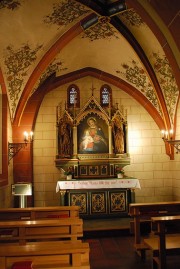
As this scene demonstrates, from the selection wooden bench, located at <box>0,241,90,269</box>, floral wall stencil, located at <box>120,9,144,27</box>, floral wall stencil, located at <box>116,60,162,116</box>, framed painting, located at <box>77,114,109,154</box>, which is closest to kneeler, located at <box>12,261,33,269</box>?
wooden bench, located at <box>0,241,90,269</box>

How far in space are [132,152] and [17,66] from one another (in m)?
4.75

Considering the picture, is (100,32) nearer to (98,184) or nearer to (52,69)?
(52,69)

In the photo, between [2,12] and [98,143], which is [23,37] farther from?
[98,143]

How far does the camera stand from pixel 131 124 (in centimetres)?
1051

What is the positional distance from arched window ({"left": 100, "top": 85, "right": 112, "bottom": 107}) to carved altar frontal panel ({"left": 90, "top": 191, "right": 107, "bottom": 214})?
314cm

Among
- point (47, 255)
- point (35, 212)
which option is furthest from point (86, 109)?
point (47, 255)

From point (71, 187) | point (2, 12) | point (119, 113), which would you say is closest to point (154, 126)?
point (119, 113)

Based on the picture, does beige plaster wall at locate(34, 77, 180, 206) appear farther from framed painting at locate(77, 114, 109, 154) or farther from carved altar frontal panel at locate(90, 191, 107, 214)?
carved altar frontal panel at locate(90, 191, 107, 214)

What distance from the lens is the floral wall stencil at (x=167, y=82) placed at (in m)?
8.19

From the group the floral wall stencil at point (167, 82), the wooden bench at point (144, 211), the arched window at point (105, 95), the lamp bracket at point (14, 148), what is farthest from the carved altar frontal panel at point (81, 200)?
the floral wall stencil at point (167, 82)

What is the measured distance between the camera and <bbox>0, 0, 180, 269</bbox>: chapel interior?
7180mm

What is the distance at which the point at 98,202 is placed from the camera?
9.05m

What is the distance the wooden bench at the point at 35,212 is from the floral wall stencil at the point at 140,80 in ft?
16.9

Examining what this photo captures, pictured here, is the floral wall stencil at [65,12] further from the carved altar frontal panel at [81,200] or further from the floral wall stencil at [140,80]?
the carved altar frontal panel at [81,200]
